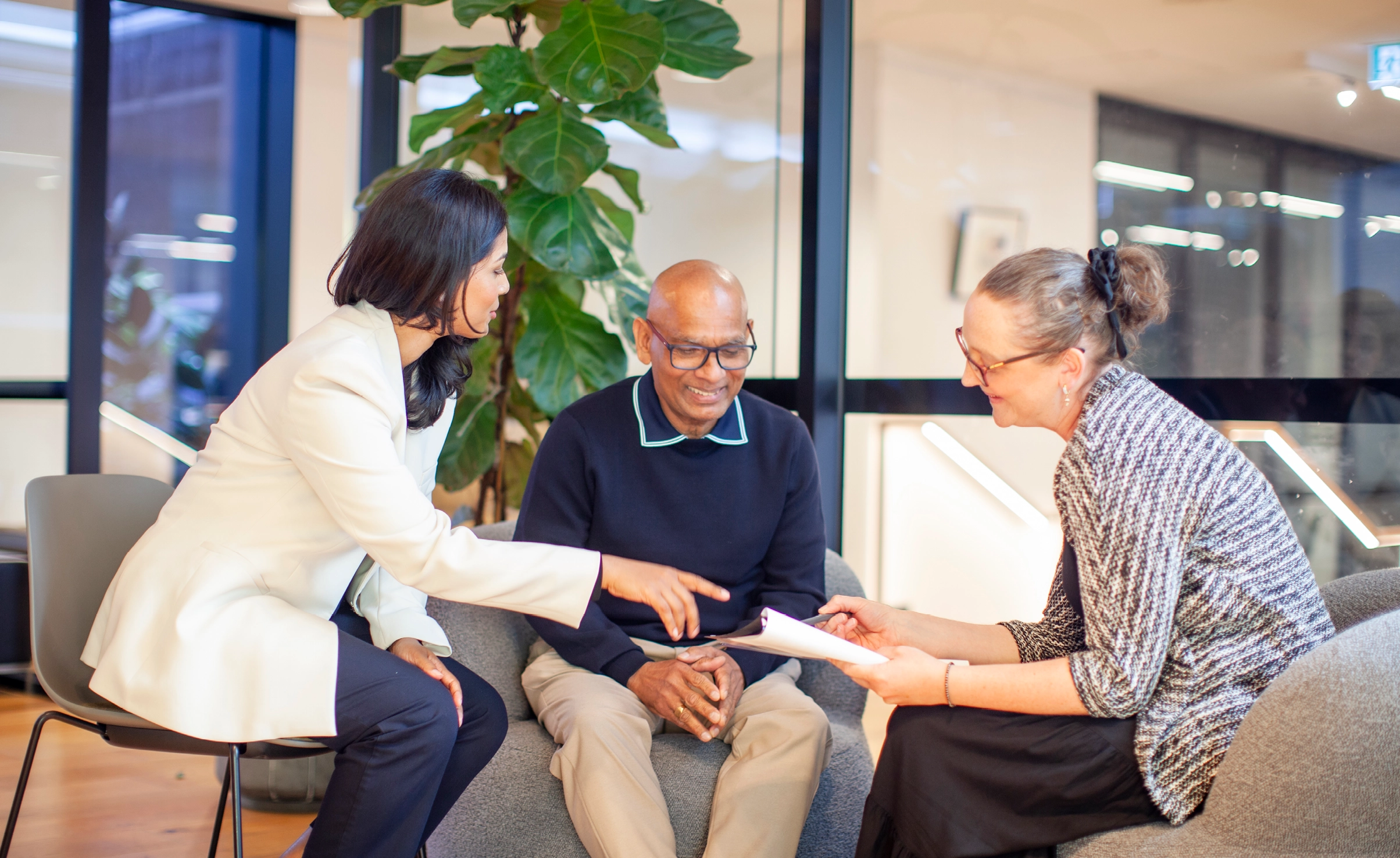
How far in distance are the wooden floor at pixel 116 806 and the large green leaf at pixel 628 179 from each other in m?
1.91

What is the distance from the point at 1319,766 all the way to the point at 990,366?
678 millimetres

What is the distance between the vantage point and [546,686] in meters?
1.98

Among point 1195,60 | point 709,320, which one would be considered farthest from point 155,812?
point 1195,60

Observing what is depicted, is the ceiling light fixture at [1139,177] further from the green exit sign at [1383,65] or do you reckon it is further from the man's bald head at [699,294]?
the man's bald head at [699,294]

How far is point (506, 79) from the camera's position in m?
2.75

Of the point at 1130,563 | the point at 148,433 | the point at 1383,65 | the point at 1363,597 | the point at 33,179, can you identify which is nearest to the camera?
the point at 1130,563

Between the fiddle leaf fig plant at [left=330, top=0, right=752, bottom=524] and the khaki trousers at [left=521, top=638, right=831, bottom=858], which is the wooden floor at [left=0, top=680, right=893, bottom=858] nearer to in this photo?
the khaki trousers at [left=521, top=638, right=831, bottom=858]

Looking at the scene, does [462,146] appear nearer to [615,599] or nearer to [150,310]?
[615,599]

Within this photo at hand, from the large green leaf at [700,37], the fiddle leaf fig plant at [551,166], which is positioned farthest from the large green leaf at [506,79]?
the large green leaf at [700,37]

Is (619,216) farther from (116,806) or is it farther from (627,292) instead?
(116,806)

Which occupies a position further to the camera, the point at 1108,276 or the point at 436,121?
the point at 436,121

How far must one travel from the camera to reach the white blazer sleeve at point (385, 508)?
4.92 feet

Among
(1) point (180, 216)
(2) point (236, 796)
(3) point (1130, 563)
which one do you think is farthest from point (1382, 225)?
(1) point (180, 216)

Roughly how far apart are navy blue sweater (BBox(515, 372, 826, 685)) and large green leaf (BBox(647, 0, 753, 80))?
3.70 ft
